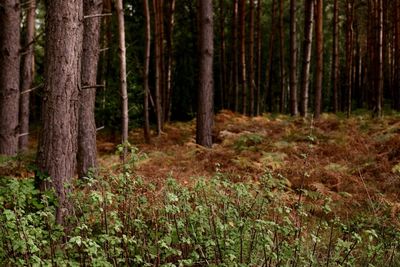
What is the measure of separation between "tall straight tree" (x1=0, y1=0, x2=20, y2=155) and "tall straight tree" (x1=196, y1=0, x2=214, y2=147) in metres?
4.38

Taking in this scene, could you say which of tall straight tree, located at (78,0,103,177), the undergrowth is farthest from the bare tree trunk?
the undergrowth

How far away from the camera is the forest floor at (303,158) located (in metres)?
7.84

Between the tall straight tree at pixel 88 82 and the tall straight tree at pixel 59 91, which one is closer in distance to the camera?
the tall straight tree at pixel 59 91

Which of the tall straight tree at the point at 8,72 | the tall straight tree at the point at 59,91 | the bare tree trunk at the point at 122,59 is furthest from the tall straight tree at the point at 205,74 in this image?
the tall straight tree at the point at 59,91

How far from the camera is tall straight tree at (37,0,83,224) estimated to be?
521 cm

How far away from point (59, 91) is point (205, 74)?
6.58m

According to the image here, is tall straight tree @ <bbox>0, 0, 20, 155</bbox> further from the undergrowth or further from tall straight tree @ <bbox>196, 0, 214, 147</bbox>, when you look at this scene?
the undergrowth

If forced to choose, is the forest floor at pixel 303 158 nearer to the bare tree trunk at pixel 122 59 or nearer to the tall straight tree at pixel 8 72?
the bare tree trunk at pixel 122 59

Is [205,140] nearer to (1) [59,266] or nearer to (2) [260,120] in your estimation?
(2) [260,120]

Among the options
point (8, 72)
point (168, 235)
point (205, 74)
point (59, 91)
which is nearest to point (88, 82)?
point (8, 72)

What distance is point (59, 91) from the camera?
524cm

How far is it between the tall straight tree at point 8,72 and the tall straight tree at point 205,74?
438cm

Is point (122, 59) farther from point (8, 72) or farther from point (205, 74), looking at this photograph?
point (205, 74)

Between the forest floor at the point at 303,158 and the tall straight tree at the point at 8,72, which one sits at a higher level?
the tall straight tree at the point at 8,72
